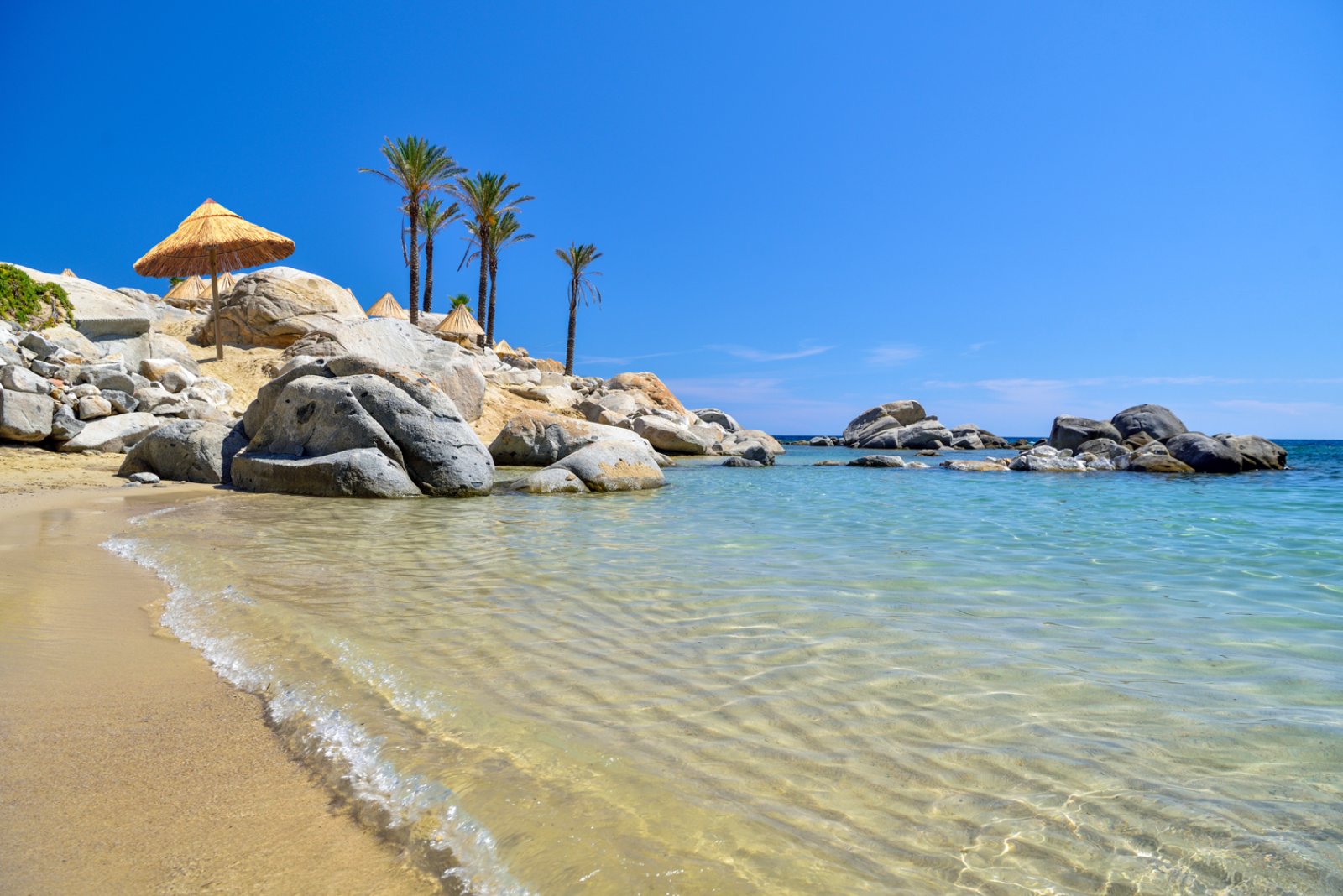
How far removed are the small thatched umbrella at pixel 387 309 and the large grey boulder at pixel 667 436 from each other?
12.3 metres

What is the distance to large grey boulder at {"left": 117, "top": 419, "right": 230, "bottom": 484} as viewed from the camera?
995cm

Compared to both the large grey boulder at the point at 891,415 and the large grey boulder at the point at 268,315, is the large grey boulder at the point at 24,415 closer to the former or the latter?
the large grey boulder at the point at 268,315

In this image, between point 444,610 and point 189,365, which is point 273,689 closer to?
point 444,610

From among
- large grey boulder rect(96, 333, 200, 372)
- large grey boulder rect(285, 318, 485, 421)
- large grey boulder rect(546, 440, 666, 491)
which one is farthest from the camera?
large grey boulder rect(285, 318, 485, 421)

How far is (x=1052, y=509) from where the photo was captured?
9.46m

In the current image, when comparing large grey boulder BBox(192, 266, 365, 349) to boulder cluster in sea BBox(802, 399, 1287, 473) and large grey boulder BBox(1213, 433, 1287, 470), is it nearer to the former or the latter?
boulder cluster in sea BBox(802, 399, 1287, 473)

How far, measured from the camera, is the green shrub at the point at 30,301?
13461 mm

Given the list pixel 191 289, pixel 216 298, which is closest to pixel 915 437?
pixel 216 298

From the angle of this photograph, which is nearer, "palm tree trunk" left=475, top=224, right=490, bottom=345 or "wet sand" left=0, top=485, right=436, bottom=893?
"wet sand" left=0, top=485, right=436, bottom=893

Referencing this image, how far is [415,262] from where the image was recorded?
25312mm

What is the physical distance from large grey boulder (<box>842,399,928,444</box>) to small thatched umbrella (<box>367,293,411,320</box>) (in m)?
26.6

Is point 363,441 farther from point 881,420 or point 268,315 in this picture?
point 881,420

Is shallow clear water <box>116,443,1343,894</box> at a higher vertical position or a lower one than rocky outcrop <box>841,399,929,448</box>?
lower

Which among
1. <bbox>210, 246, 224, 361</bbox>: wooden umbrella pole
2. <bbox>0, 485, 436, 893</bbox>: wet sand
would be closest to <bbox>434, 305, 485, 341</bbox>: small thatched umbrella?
<bbox>210, 246, 224, 361</bbox>: wooden umbrella pole
